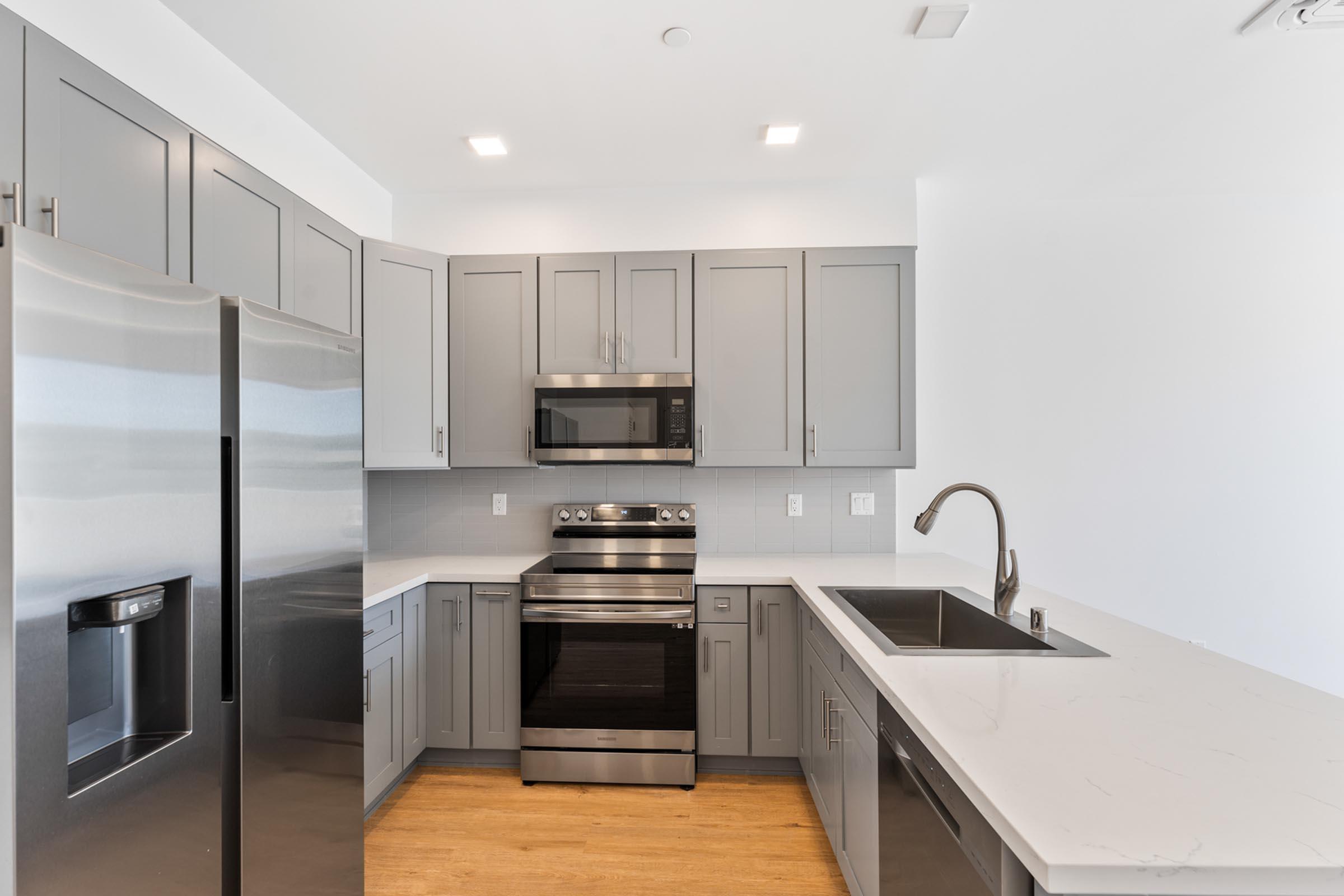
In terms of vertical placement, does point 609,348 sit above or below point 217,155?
below

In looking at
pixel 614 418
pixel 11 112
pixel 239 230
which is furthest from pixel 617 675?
pixel 11 112

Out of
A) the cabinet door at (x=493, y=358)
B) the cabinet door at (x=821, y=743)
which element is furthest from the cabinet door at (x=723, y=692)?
the cabinet door at (x=493, y=358)

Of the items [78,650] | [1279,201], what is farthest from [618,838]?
[1279,201]

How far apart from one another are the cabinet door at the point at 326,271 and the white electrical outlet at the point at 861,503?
2.29m

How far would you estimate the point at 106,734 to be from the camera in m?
1.09

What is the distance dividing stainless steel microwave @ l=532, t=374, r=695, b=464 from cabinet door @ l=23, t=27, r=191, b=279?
1467 millimetres

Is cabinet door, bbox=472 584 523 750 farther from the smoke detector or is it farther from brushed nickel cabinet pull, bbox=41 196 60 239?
the smoke detector

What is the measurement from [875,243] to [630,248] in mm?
1131

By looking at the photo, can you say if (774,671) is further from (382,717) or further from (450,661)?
(382,717)

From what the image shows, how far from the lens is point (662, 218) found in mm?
3080

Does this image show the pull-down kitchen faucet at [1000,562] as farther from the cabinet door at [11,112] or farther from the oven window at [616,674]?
the cabinet door at [11,112]

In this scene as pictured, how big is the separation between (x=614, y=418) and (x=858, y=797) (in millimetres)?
1747

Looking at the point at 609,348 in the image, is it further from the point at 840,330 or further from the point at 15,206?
the point at 15,206

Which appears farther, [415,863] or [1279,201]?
[1279,201]
